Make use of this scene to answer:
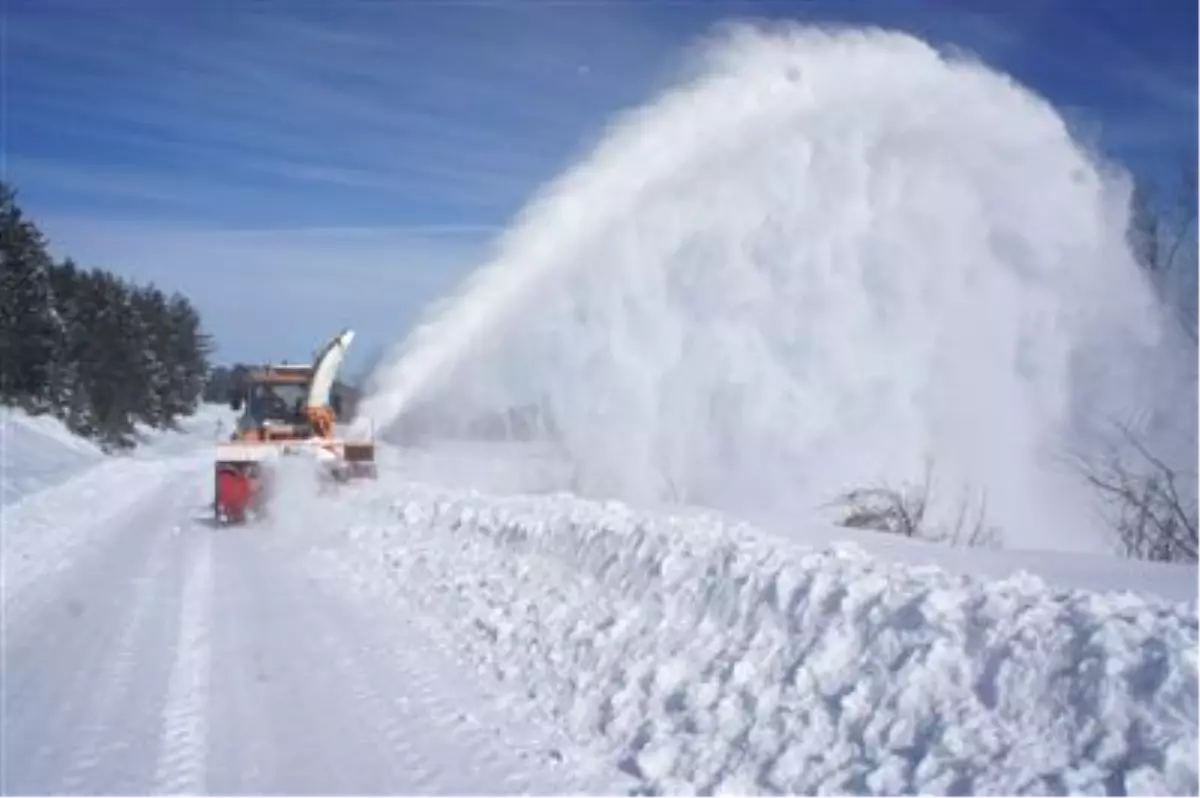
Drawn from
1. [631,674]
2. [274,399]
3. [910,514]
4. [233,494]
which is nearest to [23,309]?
[274,399]

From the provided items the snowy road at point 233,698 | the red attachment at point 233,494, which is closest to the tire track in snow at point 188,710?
the snowy road at point 233,698

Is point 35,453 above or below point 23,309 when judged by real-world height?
below

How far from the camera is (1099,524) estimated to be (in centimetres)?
1380

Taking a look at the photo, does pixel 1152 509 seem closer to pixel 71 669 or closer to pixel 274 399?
pixel 71 669

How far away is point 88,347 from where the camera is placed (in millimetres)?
38781

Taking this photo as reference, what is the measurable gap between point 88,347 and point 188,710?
3489cm

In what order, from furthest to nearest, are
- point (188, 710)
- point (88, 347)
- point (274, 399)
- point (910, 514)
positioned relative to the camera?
1. point (88, 347)
2. point (274, 399)
3. point (910, 514)
4. point (188, 710)

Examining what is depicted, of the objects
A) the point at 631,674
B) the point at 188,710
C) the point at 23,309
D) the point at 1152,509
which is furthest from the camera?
the point at 23,309

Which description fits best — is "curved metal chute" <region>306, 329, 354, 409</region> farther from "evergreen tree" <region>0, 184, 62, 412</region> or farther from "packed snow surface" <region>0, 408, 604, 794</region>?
"evergreen tree" <region>0, 184, 62, 412</region>

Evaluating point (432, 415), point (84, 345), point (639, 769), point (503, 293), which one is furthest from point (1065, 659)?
point (84, 345)

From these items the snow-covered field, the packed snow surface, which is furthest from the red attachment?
the snow-covered field

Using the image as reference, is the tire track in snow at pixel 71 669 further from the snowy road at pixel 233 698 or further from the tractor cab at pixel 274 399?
the tractor cab at pixel 274 399

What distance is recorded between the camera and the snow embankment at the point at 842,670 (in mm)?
5195

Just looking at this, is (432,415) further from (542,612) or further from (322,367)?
(542,612)
